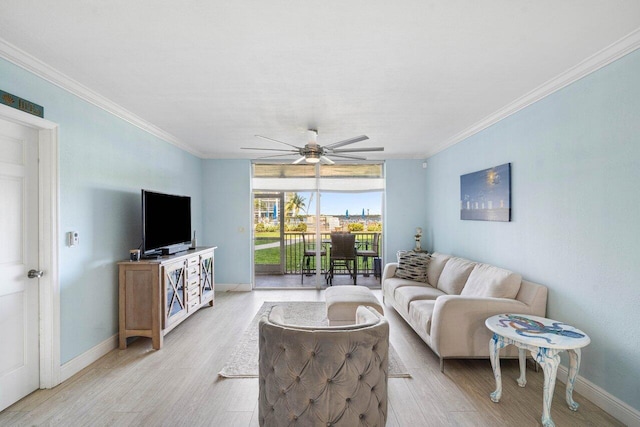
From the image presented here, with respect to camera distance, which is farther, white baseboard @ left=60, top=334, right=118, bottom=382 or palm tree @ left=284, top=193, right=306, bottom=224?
palm tree @ left=284, top=193, right=306, bottom=224

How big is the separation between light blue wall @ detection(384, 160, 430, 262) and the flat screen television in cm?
348

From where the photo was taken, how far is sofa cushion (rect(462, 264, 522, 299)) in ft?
9.61

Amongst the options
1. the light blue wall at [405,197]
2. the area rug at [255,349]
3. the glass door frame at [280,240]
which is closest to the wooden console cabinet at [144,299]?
the area rug at [255,349]

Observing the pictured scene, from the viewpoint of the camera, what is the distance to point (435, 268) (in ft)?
A: 14.3

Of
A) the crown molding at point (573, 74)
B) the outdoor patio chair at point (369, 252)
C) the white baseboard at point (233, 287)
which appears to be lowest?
the white baseboard at point (233, 287)

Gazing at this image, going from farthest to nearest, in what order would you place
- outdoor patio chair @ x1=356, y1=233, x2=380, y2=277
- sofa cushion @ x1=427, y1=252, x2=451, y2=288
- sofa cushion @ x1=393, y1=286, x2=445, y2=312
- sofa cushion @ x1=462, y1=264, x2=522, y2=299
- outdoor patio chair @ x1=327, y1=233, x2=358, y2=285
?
outdoor patio chair @ x1=356, y1=233, x2=380, y2=277
outdoor patio chair @ x1=327, y1=233, x2=358, y2=285
sofa cushion @ x1=427, y1=252, x2=451, y2=288
sofa cushion @ x1=393, y1=286, x2=445, y2=312
sofa cushion @ x1=462, y1=264, x2=522, y2=299

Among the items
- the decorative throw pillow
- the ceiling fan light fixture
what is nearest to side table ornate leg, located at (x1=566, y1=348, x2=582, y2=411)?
the decorative throw pillow

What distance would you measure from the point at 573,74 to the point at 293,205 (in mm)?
4545

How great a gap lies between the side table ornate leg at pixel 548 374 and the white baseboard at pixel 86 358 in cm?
368

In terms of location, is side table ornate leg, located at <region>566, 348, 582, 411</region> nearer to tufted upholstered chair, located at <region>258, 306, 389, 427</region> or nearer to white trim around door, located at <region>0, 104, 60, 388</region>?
tufted upholstered chair, located at <region>258, 306, 389, 427</region>

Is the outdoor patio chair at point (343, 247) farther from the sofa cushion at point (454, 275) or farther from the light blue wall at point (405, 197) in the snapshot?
the sofa cushion at point (454, 275)

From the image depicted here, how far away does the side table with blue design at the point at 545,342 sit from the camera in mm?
2033

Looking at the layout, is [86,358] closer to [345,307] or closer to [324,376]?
[345,307]

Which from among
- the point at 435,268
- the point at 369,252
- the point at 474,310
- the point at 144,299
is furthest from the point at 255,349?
the point at 369,252
